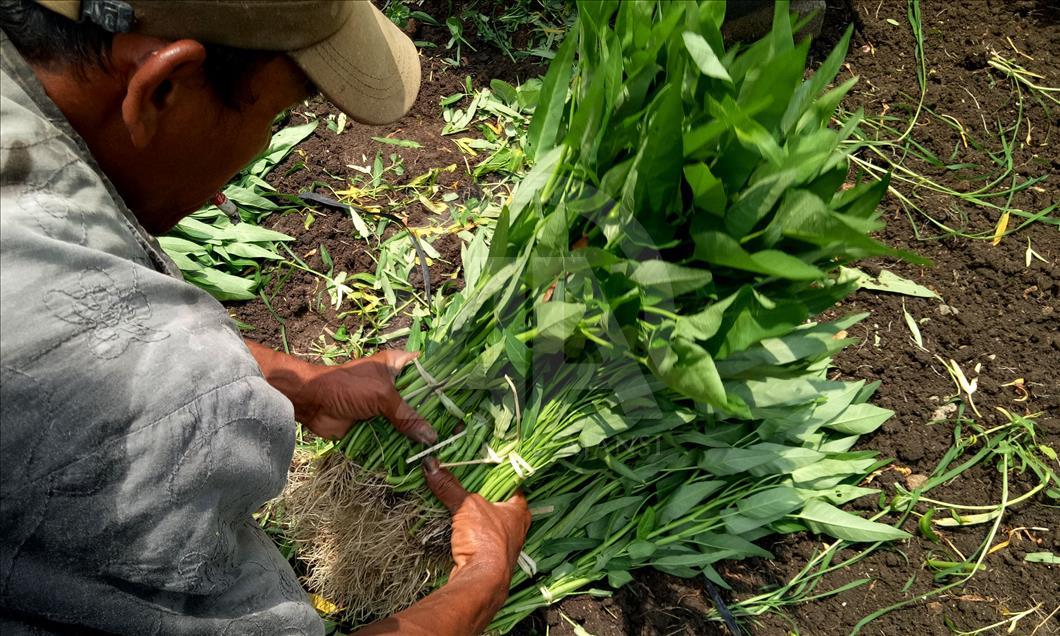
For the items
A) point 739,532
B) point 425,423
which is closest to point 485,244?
point 425,423

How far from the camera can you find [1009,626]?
6.73 feet

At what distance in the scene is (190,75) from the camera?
3.80 feet

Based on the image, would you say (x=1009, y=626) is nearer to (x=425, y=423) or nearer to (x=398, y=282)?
(x=425, y=423)

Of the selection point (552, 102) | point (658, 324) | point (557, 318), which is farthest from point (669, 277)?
point (552, 102)

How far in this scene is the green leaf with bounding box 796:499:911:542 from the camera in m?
2.09

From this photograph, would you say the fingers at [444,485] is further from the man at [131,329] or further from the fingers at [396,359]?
the man at [131,329]

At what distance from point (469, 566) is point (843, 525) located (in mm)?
1018

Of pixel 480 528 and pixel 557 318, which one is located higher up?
pixel 557 318

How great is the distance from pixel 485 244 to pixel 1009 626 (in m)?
1.75

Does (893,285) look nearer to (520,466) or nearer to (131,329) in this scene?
(520,466)

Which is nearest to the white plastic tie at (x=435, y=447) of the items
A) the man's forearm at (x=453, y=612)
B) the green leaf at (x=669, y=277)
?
the man's forearm at (x=453, y=612)

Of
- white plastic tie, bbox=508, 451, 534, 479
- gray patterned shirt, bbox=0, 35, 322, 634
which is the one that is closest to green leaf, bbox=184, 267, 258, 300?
white plastic tie, bbox=508, 451, 534, 479

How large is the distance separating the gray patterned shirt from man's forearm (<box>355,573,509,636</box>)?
1.49 ft

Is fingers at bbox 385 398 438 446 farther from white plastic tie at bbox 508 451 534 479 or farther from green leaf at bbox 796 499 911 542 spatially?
green leaf at bbox 796 499 911 542
